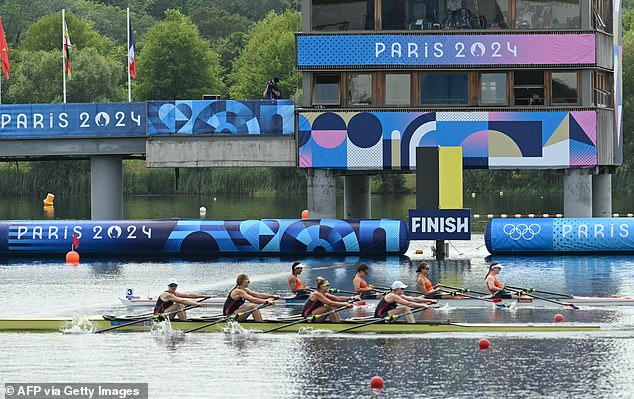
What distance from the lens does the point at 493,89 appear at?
5578 cm

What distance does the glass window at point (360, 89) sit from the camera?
55.8m

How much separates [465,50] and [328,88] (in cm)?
601

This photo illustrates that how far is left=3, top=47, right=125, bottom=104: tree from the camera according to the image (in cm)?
10894

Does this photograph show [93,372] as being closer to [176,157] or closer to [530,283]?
[530,283]

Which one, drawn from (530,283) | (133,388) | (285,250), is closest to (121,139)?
(285,250)

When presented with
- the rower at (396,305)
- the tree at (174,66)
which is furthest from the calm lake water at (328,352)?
the tree at (174,66)

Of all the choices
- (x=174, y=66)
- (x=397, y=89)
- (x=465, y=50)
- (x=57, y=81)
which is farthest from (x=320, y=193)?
(x=174, y=66)

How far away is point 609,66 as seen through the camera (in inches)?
2258

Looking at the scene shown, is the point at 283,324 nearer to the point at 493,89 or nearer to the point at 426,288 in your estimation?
the point at 426,288

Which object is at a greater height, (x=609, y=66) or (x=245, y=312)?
(x=609, y=66)

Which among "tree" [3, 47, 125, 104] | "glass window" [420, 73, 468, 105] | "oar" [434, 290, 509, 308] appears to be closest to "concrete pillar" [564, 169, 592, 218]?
"glass window" [420, 73, 468, 105]

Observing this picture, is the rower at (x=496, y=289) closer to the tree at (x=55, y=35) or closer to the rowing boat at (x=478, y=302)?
the rowing boat at (x=478, y=302)

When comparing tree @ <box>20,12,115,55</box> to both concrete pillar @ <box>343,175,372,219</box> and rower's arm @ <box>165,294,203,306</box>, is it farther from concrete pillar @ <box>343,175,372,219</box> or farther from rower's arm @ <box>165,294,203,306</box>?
rower's arm @ <box>165,294,203,306</box>

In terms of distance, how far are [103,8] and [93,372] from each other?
159104 mm
